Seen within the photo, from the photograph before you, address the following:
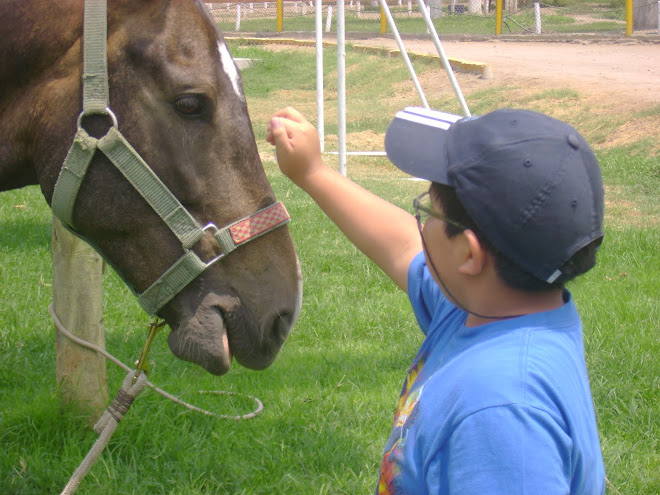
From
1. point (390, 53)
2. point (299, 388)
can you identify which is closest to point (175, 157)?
point (299, 388)

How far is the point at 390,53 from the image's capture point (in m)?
20.4

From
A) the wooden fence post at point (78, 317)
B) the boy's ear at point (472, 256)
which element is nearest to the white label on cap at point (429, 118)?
the boy's ear at point (472, 256)

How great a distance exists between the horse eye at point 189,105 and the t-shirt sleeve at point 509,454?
1.15 m

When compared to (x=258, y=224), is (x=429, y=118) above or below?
above

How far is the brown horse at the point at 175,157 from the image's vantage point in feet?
6.85

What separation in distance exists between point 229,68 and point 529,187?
3.58 ft

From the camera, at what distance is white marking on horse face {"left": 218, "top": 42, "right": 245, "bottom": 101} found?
2154 mm

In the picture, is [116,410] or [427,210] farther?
[116,410]

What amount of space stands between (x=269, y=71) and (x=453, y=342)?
2027 centimetres

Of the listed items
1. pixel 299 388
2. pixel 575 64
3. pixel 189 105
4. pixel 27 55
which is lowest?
pixel 299 388

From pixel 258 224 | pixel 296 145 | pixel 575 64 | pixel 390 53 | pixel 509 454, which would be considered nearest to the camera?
pixel 509 454

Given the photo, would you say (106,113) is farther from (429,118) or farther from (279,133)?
(429,118)

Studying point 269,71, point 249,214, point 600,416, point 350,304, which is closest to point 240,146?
point 249,214

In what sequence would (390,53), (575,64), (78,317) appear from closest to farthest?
(78,317), (575,64), (390,53)
